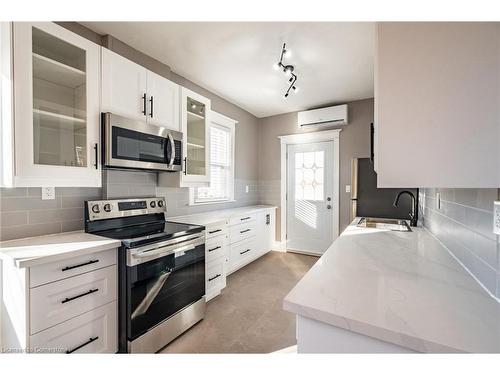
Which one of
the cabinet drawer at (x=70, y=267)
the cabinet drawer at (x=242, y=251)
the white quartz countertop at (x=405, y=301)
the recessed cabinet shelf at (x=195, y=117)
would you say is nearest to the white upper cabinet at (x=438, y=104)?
the white quartz countertop at (x=405, y=301)

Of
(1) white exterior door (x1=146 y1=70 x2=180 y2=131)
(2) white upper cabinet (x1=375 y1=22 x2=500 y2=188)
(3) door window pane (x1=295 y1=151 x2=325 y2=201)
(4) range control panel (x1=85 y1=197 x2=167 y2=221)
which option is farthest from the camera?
(3) door window pane (x1=295 y1=151 x2=325 y2=201)

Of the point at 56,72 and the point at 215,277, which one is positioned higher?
the point at 56,72

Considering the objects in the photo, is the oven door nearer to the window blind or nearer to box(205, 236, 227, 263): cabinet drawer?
box(205, 236, 227, 263): cabinet drawer

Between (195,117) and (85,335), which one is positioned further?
(195,117)

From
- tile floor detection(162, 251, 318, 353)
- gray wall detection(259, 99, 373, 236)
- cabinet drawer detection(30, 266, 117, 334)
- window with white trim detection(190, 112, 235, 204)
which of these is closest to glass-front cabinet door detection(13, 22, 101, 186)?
cabinet drawer detection(30, 266, 117, 334)

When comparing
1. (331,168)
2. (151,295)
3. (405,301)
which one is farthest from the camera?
(331,168)

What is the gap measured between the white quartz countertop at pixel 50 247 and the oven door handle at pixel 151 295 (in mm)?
402

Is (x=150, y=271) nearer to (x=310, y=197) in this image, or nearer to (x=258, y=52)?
(x=258, y=52)

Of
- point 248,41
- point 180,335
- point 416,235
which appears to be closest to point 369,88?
point 248,41

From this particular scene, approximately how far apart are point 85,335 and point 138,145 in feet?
4.41

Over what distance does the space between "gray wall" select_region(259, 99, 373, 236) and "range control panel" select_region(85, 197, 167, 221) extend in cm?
249

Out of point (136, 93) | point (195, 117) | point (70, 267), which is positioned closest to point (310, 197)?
point (195, 117)

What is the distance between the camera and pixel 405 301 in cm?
74

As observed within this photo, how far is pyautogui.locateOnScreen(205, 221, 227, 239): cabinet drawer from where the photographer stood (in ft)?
7.67
